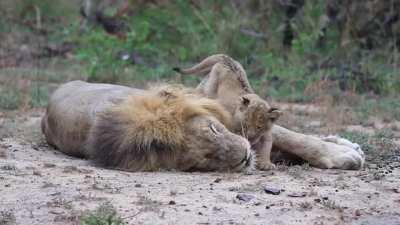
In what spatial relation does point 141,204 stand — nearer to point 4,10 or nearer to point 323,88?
point 323,88

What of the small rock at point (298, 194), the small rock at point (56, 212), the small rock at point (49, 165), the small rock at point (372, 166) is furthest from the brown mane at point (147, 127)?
the small rock at point (372, 166)

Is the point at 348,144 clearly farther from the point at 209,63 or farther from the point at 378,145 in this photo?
the point at 209,63

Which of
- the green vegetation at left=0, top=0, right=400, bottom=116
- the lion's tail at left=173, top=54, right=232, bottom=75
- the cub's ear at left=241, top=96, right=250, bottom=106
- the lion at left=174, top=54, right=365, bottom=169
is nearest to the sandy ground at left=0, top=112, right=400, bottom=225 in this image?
the lion at left=174, top=54, right=365, bottom=169

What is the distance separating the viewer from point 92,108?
5.20 meters

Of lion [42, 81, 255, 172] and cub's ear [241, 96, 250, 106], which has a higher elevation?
cub's ear [241, 96, 250, 106]

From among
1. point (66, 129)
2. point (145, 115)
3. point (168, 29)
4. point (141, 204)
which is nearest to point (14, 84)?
point (168, 29)

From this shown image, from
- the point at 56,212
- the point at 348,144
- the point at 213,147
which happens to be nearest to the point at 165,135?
the point at 213,147

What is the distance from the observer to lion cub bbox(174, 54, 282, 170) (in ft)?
15.6

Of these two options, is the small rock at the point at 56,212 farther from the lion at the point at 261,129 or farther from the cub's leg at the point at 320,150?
the cub's leg at the point at 320,150

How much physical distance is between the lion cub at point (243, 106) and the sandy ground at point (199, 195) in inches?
6.6

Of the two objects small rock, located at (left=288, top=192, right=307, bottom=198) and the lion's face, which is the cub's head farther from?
small rock, located at (left=288, top=192, right=307, bottom=198)

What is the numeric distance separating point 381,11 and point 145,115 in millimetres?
5764

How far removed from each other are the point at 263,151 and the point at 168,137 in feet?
2.06

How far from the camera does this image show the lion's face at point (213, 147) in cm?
451
